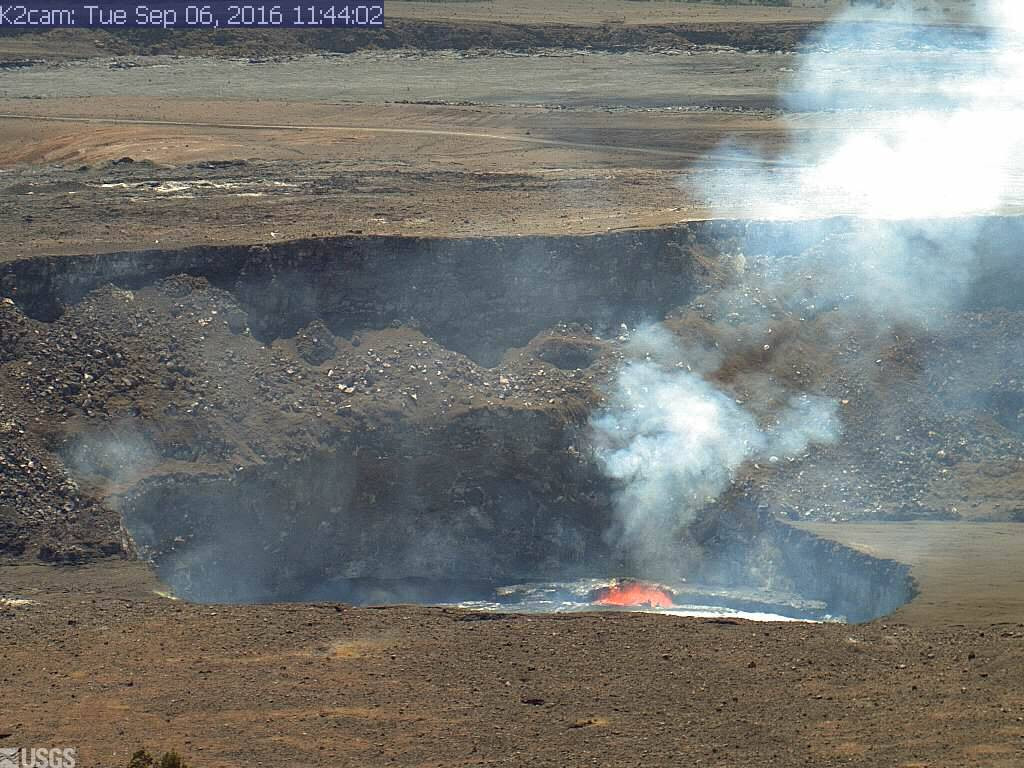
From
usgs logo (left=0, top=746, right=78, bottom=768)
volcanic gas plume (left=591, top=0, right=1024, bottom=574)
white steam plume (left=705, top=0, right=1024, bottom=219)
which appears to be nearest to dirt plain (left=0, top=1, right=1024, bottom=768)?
usgs logo (left=0, top=746, right=78, bottom=768)

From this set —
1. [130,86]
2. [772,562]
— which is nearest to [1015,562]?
[772,562]

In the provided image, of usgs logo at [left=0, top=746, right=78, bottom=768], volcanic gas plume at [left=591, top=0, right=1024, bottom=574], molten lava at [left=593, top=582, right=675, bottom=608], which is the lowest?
molten lava at [left=593, top=582, right=675, bottom=608]

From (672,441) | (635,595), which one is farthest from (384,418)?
(635,595)

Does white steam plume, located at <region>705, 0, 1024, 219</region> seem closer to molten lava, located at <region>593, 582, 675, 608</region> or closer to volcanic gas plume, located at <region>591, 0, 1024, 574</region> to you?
volcanic gas plume, located at <region>591, 0, 1024, 574</region>

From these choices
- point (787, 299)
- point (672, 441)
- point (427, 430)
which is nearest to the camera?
point (427, 430)

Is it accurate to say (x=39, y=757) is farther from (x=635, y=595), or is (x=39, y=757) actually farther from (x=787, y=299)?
(x=787, y=299)

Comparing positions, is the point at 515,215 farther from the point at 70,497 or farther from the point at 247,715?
the point at 247,715
